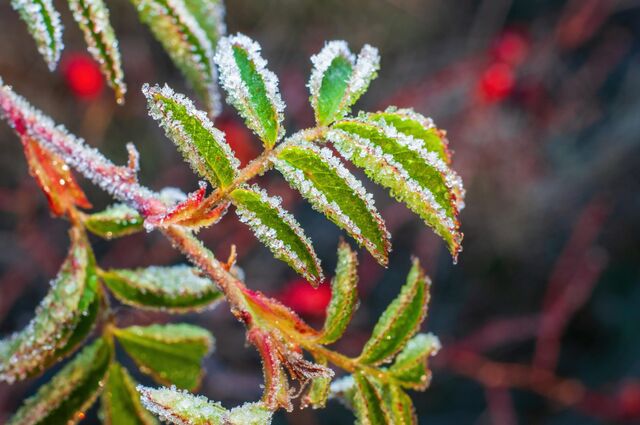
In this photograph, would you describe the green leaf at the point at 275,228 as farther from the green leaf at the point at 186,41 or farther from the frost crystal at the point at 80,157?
the green leaf at the point at 186,41

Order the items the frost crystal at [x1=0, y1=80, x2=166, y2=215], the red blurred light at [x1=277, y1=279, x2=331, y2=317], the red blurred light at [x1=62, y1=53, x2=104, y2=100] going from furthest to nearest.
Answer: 1. the red blurred light at [x1=62, y1=53, x2=104, y2=100]
2. the red blurred light at [x1=277, y1=279, x2=331, y2=317]
3. the frost crystal at [x1=0, y1=80, x2=166, y2=215]

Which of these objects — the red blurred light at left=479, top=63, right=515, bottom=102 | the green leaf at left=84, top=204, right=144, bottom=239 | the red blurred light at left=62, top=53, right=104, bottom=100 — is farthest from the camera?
the red blurred light at left=479, top=63, right=515, bottom=102

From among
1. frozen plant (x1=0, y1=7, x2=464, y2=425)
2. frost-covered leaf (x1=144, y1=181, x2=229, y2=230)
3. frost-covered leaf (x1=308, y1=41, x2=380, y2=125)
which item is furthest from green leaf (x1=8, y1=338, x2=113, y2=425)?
frost-covered leaf (x1=308, y1=41, x2=380, y2=125)

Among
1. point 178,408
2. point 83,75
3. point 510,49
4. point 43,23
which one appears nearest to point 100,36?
point 43,23

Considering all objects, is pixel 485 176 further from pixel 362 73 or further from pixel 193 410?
pixel 193 410

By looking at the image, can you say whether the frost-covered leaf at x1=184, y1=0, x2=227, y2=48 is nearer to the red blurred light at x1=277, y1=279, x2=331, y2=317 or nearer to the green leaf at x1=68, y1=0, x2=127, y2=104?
the green leaf at x1=68, y1=0, x2=127, y2=104

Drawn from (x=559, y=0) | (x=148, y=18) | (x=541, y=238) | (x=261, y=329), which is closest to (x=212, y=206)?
(x=261, y=329)
